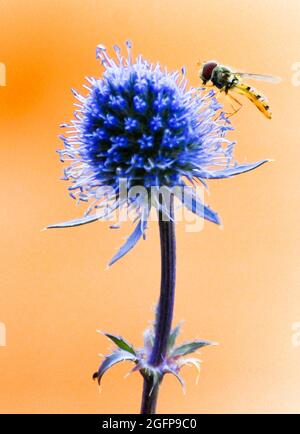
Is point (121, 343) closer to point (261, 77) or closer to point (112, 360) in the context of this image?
point (112, 360)

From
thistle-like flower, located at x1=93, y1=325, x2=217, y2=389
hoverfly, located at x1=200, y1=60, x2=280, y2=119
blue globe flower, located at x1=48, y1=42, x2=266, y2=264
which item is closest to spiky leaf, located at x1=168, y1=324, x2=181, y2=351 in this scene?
thistle-like flower, located at x1=93, y1=325, x2=217, y2=389

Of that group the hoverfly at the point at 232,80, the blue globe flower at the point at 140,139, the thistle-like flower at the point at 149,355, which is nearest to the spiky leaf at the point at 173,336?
the thistle-like flower at the point at 149,355

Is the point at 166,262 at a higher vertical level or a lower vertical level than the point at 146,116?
lower

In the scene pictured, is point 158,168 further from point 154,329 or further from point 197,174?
point 154,329

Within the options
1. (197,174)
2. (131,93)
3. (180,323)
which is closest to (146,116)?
(131,93)

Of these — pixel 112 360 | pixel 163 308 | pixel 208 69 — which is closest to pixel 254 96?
pixel 208 69

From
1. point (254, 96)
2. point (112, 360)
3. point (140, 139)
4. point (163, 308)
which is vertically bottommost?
point (112, 360)

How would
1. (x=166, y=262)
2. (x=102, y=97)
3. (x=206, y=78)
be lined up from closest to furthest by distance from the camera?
(x=166, y=262) < (x=102, y=97) < (x=206, y=78)

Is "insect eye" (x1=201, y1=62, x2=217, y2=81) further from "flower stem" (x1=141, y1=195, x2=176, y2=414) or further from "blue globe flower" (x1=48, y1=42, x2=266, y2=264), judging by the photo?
"flower stem" (x1=141, y1=195, x2=176, y2=414)
